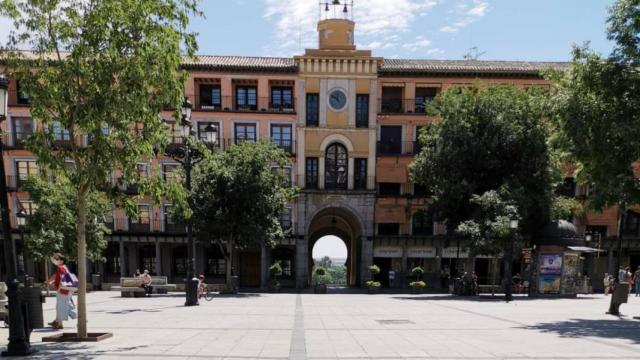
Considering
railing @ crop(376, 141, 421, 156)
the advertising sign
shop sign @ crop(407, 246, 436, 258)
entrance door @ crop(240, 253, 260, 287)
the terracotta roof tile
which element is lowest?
entrance door @ crop(240, 253, 260, 287)

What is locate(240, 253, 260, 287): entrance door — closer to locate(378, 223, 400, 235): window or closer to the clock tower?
the clock tower

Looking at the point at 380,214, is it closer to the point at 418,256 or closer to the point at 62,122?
the point at 418,256

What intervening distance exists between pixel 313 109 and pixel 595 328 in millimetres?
27816

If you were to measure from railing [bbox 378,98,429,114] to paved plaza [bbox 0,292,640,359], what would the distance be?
2440cm

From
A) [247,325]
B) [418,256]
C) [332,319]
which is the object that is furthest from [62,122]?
[418,256]

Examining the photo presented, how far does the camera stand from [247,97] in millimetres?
38156

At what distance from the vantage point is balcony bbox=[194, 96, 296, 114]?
37406 mm

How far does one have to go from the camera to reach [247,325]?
12094 mm

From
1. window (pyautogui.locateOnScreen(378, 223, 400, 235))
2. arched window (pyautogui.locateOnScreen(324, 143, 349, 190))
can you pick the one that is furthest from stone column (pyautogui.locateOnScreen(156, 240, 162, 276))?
window (pyautogui.locateOnScreen(378, 223, 400, 235))

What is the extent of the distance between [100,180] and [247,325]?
5245 millimetres

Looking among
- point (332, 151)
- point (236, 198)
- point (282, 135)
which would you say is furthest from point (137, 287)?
point (332, 151)

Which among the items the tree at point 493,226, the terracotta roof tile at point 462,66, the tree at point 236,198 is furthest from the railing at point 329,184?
the tree at point 493,226

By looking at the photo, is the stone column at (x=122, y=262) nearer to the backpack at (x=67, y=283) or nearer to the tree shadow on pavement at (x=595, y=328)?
the backpack at (x=67, y=283)

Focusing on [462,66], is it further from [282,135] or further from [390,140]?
[282,135]
